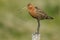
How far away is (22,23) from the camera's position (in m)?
16.0

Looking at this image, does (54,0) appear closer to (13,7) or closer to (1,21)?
(13,7)

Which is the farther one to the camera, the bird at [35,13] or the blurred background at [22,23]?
the blurred background at [22,23]

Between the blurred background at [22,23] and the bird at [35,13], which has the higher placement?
the blurred background at [22,23]

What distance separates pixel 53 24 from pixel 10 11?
1376mm

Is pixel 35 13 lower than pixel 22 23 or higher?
lower

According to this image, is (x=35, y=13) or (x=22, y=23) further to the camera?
(x=22, y=23)

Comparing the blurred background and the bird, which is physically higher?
the blurred background

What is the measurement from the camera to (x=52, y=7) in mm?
17500

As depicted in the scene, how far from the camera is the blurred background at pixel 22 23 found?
1517 centimetres

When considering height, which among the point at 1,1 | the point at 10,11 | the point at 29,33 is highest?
the point at 1,1

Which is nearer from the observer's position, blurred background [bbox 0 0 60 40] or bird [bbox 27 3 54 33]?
bird [bbox 27 3 54 33]

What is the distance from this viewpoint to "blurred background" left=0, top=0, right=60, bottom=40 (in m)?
15.2

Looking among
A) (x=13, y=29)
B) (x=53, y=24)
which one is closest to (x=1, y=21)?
(x=13, y=29)

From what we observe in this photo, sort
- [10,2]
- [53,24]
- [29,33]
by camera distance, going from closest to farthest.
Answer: [29,33], [53,24], [10,2]
